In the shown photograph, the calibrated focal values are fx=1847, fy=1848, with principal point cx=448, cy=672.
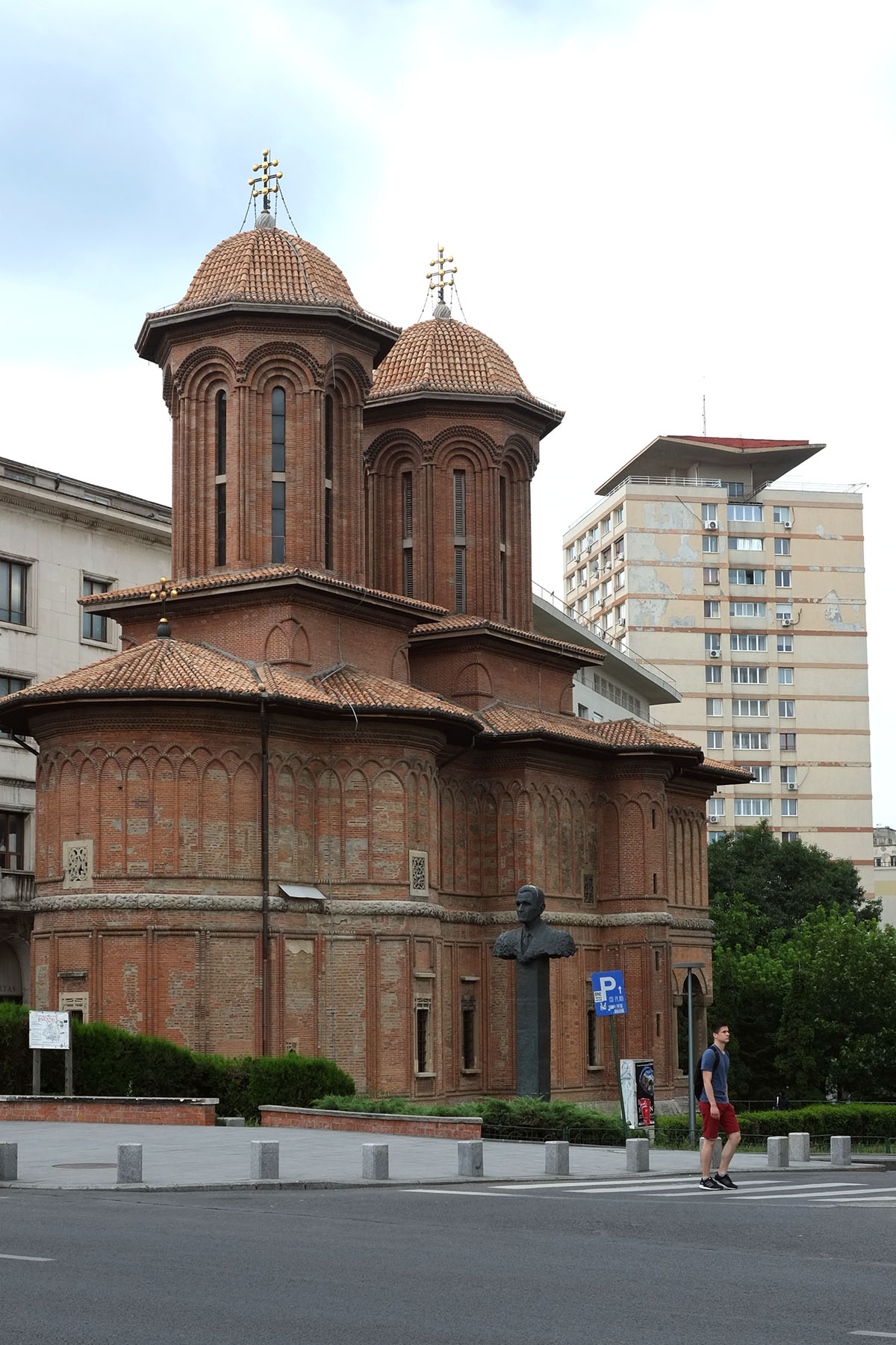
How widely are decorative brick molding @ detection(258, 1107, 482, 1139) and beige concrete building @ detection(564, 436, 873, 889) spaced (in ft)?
227

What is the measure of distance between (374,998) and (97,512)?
21.2 metres

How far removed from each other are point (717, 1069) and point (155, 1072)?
628 inches

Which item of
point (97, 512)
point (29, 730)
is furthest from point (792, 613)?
point (29, 730)

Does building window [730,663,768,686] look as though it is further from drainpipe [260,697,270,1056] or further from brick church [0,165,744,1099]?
drainpipe [260,697,270,1056]

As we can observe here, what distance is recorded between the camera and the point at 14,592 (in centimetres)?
5075

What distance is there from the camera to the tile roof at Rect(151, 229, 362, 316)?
41.3 m

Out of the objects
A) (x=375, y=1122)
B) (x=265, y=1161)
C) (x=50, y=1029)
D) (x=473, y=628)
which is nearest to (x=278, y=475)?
(x=473, y=628)

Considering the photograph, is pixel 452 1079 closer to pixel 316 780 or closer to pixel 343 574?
pixel 316 780

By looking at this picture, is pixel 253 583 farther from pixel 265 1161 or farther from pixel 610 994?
pixel 265 1161

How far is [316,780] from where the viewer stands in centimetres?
3791

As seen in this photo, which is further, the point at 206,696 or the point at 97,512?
the point at 97,512

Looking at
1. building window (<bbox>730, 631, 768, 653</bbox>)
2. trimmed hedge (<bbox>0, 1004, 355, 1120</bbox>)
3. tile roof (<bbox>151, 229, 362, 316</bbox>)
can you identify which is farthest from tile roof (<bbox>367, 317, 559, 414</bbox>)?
building window (<bbox>730, 631, 768, 653</bbox>)

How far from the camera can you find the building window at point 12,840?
→ 161 feet

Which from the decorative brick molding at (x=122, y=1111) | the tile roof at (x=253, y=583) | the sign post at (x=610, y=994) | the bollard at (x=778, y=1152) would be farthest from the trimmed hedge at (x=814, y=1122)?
the tile roof at (x=253, y=583)
